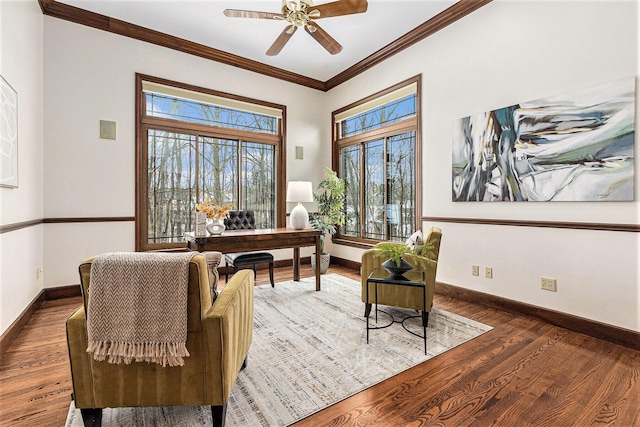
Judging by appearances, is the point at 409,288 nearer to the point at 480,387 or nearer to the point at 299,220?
the point at 480,387

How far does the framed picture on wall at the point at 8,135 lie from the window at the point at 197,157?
4.61ft

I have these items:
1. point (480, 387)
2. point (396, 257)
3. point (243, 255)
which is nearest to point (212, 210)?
point (243, 255)

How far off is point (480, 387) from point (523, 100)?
257 cm

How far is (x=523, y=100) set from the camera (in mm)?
2912

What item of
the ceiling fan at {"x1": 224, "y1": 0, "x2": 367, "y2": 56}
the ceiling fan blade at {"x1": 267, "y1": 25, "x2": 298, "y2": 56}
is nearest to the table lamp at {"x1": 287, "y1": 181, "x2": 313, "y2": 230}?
the ceiling fan blade at {"x1": 267, "y1": 25, "x2": 298, "y2": 56}

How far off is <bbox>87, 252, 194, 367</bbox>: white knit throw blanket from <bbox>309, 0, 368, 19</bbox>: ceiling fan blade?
2.60 m

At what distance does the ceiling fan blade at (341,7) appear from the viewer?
8.95 ft

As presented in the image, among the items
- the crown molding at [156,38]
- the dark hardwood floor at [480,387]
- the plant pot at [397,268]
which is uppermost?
the crown molding at [156,38]

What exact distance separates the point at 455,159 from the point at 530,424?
8.66 ft

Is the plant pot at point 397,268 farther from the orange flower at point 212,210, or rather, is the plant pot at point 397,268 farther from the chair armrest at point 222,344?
the orange flower at point 212,210

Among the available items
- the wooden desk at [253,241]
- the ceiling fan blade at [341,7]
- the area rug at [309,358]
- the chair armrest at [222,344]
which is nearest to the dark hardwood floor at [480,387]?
the area rug at [309,358]

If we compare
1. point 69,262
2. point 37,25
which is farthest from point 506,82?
point 69,262

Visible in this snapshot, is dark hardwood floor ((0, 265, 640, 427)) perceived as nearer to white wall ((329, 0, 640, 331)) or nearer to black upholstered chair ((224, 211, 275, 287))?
white wall ((329, 0, 640, 331))

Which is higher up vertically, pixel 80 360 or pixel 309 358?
pixel 80 360
